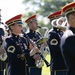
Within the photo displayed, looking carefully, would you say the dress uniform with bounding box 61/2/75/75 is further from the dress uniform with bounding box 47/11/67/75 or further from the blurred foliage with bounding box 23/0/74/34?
the blurred foliage with bounding box 23/0/74/34

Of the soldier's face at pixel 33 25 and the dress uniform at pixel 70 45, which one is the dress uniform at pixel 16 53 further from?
the dress uniform at pixel 70 45

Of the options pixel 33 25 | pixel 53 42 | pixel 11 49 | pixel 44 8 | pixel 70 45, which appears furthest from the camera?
pixel 44 8

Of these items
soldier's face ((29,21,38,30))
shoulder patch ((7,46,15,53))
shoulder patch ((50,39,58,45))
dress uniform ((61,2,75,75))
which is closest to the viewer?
dress uniform ((61,2,75,75))

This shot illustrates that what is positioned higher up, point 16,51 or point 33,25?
point 33,25

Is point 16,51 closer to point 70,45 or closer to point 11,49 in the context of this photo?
point 11,49

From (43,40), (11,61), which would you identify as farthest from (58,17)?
(11,61)

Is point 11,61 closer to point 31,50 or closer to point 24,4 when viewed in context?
point 31,50

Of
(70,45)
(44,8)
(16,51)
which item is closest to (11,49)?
(16,51)

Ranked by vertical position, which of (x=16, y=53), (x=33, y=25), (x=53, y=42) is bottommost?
(x=16, y=53)

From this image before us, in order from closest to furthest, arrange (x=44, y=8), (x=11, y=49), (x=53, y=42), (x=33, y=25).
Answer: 1. (x=11, y=49)
2. (x=53, y=42)
3. (x=33, y=25)
4. (x=44, y=8)

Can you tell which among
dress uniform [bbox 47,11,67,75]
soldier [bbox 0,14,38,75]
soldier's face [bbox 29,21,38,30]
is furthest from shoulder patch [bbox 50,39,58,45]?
soldier's face [bbox 29,21,38,30]

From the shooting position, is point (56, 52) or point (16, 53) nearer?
point (16, 53)

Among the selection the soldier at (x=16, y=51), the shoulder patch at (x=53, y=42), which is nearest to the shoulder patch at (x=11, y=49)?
the soldier at (x=16, y=51)

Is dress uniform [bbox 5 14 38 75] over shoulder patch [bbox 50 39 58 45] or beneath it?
beneath
